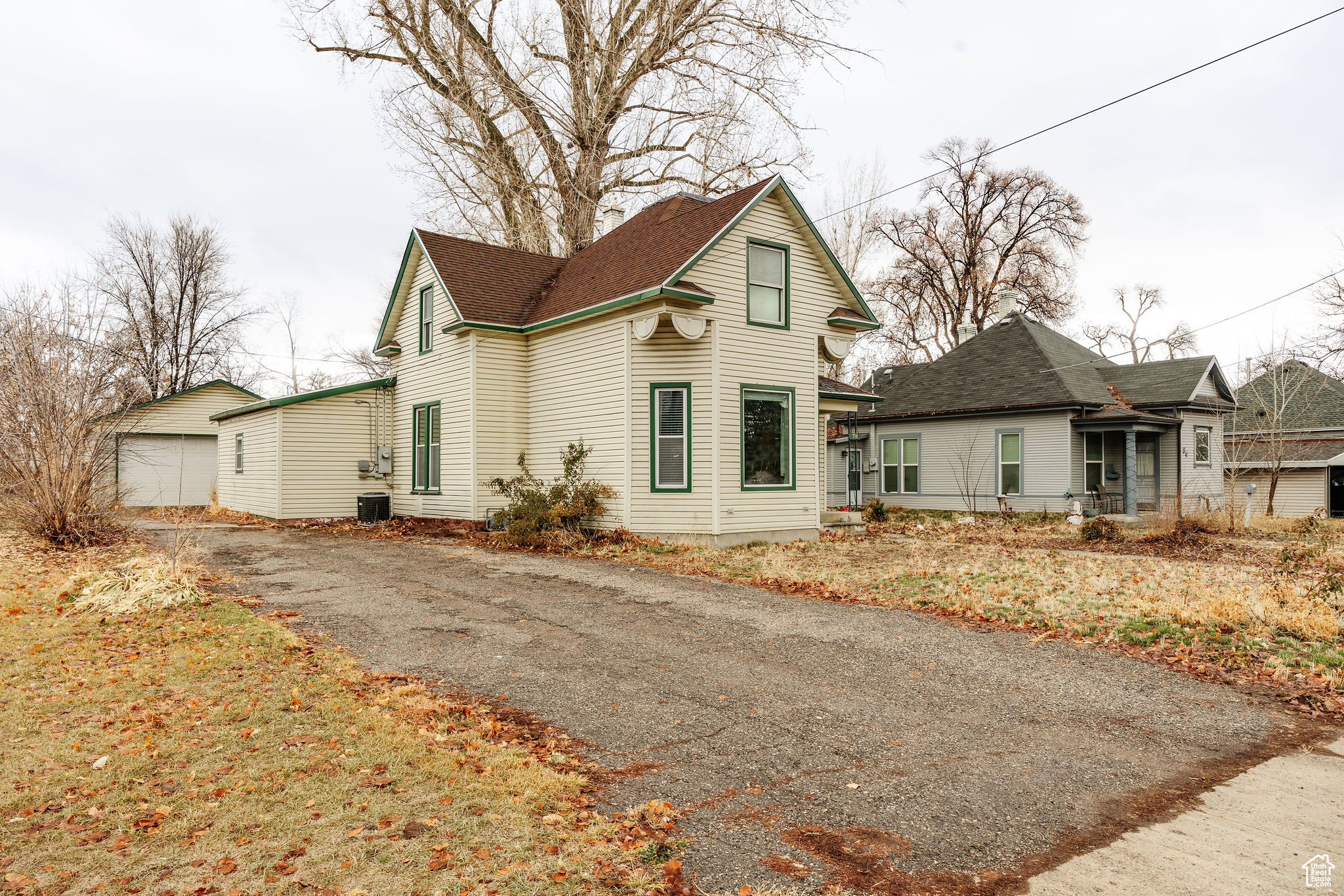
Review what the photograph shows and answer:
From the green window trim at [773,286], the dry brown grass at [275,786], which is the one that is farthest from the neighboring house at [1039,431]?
the dry brown grass at [275,786]

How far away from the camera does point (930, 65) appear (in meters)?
14.4

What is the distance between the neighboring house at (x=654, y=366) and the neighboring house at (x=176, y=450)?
11.7 metres

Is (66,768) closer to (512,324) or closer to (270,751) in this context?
(270,751)

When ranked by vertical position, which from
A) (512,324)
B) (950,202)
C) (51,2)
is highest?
(950,202)

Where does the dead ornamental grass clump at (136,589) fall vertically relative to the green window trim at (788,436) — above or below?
below

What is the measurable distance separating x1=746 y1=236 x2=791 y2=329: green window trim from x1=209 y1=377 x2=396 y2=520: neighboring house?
397 inches

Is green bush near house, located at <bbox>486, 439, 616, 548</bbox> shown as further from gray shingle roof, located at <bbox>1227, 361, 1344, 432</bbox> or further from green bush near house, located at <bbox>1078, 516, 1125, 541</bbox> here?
gray shingle roof, located at <bbox>1227, 361, 1344, 432</bbox>

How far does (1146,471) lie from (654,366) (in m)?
17.3

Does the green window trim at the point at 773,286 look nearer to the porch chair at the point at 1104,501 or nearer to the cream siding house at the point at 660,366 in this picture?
the cream siding house at the point at 660,366

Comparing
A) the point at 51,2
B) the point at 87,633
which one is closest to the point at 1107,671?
the point at 87,633

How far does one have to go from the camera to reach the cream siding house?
14.1 m

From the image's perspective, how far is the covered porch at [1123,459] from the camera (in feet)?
69.2

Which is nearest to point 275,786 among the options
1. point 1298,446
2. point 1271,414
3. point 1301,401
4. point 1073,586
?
point 1073,586

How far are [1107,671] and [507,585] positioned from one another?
661 cm
